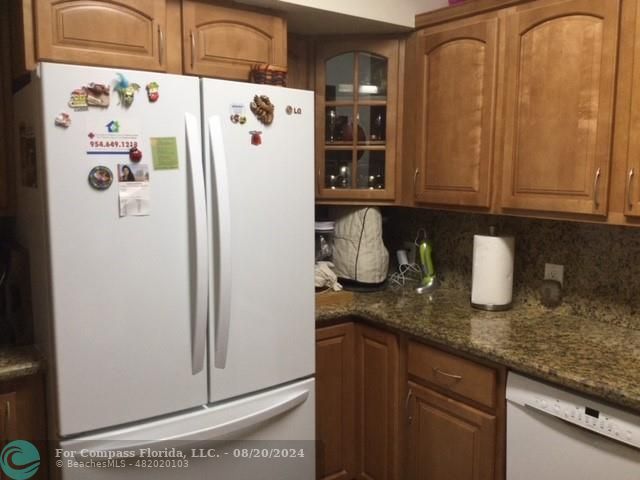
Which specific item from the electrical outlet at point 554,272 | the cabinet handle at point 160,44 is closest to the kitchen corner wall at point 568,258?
the electrical outlet at point 554,272

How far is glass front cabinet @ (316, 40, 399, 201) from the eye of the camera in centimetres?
254

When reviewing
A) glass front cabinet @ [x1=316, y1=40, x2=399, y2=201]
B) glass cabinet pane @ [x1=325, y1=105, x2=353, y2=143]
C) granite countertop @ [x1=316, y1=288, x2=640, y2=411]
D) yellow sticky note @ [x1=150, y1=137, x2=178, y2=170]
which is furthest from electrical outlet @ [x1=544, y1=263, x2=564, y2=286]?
yellow sticky note @ [x1=150, y1=137, x2=178, y2=170]

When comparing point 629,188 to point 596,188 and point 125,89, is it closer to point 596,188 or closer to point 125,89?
point 596,188

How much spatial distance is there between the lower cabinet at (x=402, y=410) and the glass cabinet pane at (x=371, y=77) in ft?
3.30

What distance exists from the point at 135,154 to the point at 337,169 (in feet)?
3.81

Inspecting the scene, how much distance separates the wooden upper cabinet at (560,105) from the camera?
6.04 feet

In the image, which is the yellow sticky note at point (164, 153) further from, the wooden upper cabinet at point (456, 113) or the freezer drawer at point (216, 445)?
the wooden upper cabinet at point (456, 113)

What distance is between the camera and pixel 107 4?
→ 69.8 inches

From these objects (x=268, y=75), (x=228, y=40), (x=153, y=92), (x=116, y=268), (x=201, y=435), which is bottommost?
(x=201, y=435)

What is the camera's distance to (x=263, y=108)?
6.06 ft

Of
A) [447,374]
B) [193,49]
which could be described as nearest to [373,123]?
[193,49]

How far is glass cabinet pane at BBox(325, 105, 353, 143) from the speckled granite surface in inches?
57.9

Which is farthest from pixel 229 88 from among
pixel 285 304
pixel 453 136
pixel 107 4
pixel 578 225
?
pixel 578 225

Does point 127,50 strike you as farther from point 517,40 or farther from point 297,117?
point 517,40
